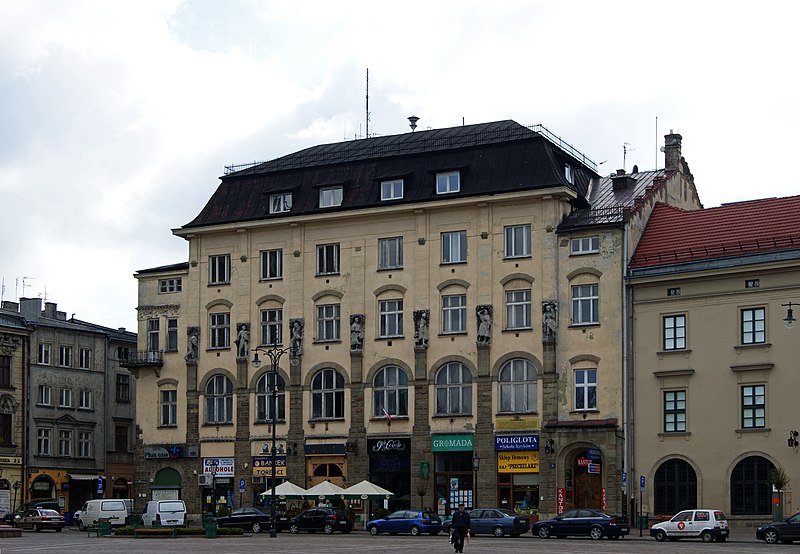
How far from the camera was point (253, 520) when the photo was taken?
72000 millimetres

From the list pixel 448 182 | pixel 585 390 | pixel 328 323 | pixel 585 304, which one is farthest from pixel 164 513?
pixel 585 304

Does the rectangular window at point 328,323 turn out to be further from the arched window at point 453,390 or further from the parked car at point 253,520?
the parked car at point 253,520

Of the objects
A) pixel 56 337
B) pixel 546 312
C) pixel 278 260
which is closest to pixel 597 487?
pixel 546 312

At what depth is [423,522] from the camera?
218 ft

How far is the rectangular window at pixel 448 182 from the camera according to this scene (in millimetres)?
79000

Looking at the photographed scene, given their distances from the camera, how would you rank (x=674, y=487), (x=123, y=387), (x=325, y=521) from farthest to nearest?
(x=123, y=387) → (x=674, y=487) → (x=325, y=521)

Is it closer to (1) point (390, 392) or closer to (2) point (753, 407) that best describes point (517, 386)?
(1) point (390, 392)

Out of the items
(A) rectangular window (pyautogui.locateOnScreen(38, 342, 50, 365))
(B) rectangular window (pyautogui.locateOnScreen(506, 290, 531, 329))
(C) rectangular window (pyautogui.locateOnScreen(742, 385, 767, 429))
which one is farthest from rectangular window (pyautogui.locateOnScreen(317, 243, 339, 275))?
(A) rectangular window (pyautogui.locateOnScreen(38, 342, 50, 365))

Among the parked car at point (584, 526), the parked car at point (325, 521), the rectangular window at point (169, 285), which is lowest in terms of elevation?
the parked car at point (325, 521)

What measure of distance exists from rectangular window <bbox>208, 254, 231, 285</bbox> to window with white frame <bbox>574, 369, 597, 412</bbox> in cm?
2303

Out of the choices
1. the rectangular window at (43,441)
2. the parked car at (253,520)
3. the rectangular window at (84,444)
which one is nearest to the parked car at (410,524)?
the parked car at (253,520)

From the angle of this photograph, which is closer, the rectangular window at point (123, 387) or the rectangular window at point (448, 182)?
the rectangular window at point (448, 182)

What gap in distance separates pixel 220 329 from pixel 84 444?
21174mm

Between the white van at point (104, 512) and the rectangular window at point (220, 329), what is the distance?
461 inches
